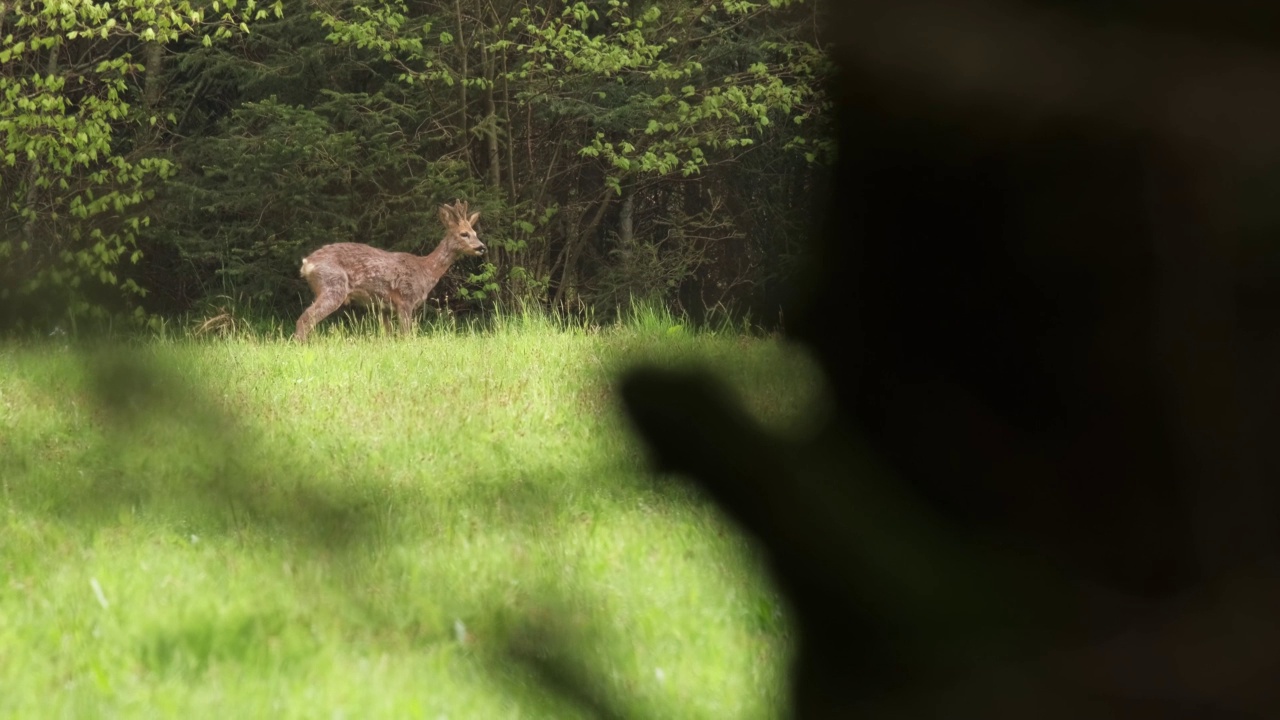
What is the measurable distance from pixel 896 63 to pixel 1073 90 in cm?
4

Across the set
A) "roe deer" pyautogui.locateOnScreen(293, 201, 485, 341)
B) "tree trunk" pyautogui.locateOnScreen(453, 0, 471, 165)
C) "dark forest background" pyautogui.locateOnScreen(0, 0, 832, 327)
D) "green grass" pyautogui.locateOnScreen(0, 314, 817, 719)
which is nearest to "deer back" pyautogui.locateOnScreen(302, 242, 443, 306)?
"roe deer" pyautogui.locateOnScreen(293, 201, 485, 341)

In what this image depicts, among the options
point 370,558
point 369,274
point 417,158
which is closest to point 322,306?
point 369,274

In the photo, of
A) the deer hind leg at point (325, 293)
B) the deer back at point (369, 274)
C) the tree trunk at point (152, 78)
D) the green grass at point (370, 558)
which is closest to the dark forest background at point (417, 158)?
the tree trunk at point (152, 78)

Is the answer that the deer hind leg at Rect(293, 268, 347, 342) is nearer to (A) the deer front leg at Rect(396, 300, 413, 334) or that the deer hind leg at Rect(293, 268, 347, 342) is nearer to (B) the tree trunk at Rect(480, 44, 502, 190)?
(A) the deer front leg at Rect(396, 300, 413, 334)

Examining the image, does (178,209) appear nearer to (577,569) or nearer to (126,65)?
(126,65)

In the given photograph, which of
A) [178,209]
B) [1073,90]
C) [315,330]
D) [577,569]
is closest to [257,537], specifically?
[577,569]

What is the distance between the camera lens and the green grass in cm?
71

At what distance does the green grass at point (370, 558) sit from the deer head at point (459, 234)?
380 cm

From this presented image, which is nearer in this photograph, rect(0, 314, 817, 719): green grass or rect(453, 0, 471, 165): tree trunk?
rect(0, 314, 817, 719): green grass

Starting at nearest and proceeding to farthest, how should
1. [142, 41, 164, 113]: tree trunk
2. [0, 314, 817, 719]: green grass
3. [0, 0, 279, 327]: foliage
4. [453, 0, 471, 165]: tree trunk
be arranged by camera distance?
[0, 314, 817, 719]: green grass
[0, 0, 279, 327]: foliage
[453, 0, 471, 165]: tree trunk
[142, 41, 164, 113]: tree trunk

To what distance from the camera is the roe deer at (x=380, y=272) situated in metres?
6.18

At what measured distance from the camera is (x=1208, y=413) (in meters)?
0.23

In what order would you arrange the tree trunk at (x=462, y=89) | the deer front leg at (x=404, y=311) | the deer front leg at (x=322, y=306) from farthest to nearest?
the tree trunk at (x=462, y=89) < the deer front leg at (x=404, y=311) < the deer front leg at (x=322, y=306)

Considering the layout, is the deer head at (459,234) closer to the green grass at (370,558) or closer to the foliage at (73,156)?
the foliage at (73,156)
